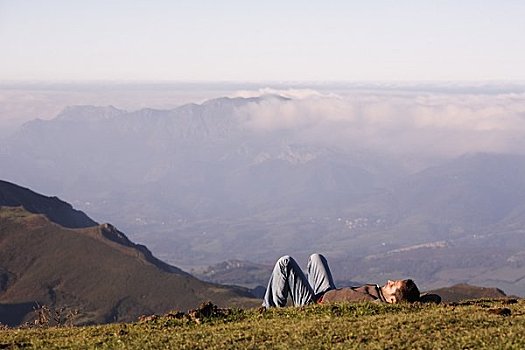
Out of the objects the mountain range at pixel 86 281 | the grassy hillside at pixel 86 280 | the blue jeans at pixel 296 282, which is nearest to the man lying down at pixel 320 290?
the blue jeans at pixel 296 282

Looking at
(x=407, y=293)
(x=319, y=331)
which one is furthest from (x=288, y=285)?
(x=319, y=331)

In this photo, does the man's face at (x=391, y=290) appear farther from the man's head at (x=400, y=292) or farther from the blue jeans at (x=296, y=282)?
the blue jeans at (x=296, y=282)

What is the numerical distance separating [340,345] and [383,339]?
1.18 m

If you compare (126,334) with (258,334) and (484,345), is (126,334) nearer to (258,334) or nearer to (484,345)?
(258,334)

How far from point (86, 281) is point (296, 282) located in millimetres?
162692

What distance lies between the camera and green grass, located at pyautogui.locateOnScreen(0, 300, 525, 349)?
1970cm

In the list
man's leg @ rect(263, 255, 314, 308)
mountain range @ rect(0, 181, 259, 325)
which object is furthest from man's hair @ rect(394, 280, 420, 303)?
mountain range @ rect(0, 181, 259, 325)

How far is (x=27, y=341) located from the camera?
21875mm

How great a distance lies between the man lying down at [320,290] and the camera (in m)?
25.1

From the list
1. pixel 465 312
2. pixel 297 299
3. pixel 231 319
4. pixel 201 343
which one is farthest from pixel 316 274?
pixel 201 343

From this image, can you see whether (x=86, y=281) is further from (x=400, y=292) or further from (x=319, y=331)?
(x=319, y=331)

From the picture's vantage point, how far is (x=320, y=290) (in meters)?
26.3

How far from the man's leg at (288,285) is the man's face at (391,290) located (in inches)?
90.3

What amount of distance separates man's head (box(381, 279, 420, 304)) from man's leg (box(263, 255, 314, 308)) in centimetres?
235
